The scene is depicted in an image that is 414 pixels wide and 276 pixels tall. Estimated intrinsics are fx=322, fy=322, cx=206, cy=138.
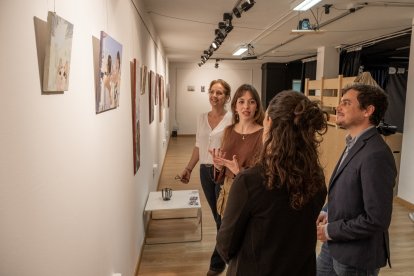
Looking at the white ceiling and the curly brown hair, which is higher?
the white ceiling

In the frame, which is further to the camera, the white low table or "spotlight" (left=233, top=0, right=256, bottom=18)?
the white low table

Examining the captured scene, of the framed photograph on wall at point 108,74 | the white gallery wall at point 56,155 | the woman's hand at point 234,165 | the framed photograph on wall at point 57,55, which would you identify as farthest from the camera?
the woman's hand at point 234,165

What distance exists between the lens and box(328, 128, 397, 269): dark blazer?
143cm

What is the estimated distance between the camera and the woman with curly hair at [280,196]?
1.10m

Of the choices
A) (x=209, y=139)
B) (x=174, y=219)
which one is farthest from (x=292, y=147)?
(x=174, y=219)

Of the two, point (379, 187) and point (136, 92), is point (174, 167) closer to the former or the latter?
point (136, 92)

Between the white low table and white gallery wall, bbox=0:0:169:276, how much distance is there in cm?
126

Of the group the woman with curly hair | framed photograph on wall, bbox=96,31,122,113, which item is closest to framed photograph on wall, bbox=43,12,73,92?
framed photograph on wall, bbox=96,31,122,113

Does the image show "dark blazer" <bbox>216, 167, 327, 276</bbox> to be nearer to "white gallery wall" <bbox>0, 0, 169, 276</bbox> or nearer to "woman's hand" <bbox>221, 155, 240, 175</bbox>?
"white gallery wall" <bbox>0, 0, 169, 276</bbox>

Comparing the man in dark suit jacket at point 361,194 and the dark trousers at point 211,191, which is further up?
the man in dark suit jacket at point 361,194

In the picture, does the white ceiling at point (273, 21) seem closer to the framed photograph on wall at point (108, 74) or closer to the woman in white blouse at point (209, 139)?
the woman in white blouse at point (209, 139)

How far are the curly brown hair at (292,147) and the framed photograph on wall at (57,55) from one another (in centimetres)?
72

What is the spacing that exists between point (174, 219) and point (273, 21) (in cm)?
321

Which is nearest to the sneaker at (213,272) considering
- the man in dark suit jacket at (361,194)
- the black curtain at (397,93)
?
the man in dark suit jacket at (361,194)
